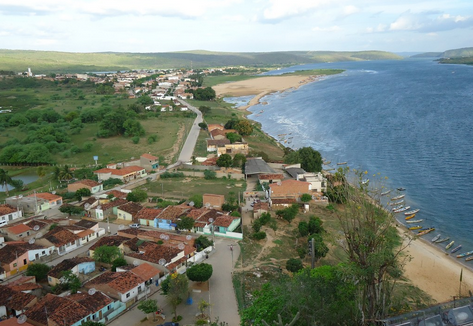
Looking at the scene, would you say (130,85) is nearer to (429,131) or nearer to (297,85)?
(297,85)

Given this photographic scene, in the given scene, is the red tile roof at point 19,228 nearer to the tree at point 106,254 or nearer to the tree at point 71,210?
the tree at point 71,210

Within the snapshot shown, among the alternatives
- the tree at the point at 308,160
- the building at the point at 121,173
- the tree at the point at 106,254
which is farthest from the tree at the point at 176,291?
the tree at the point at 308,160

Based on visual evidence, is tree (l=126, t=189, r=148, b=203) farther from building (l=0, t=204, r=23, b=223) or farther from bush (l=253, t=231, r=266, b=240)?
bush (l=253, t=231, r=266, b=240)

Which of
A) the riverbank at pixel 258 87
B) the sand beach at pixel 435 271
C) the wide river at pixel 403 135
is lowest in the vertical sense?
the sand beach at pixel 435 271

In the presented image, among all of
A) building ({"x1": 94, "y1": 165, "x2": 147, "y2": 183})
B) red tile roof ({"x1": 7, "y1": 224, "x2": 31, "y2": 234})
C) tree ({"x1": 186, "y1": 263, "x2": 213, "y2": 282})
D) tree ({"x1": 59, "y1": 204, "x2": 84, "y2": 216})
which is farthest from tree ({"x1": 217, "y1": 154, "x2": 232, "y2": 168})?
tree ({"x1": 186, "y1": 263, "x2": 213, "y2": 282})

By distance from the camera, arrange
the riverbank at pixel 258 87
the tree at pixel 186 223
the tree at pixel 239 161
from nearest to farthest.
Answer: the tree at pixel 186 223 → the tree at pixel 239 161 → the riverbank at pixel 258 87
